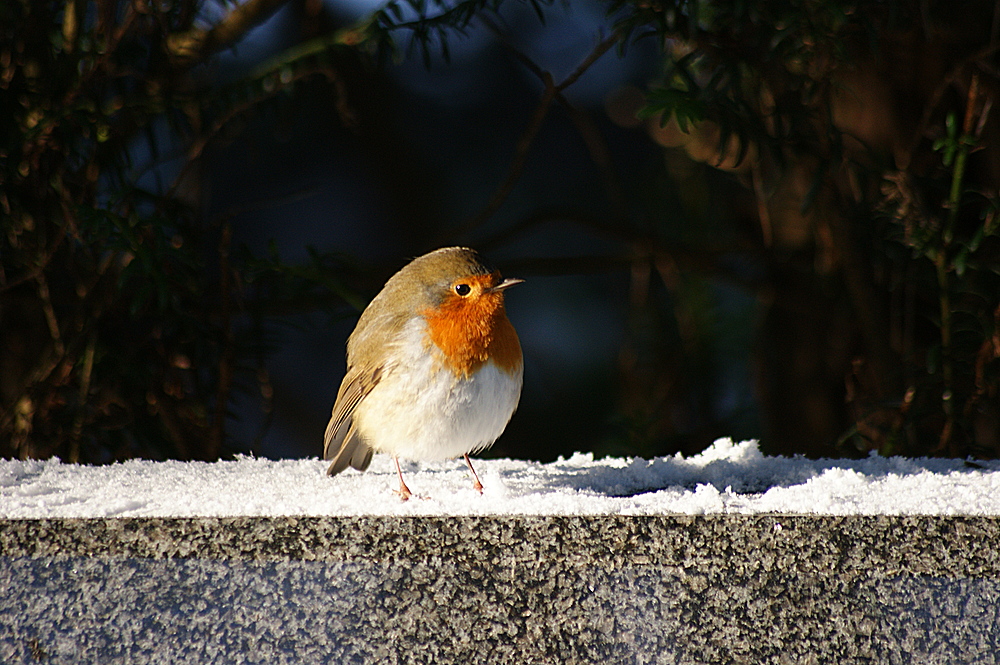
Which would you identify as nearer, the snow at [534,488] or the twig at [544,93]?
the snow at [534,488]

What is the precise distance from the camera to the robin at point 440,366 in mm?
1413

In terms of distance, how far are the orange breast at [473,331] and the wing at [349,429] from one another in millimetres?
165

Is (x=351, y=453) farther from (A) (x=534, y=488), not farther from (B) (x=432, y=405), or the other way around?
(A) (x=534, y=488)

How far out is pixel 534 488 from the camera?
1.23 metres

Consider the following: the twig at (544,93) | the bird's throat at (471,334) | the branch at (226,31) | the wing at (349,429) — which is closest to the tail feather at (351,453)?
the wing at (349,429)

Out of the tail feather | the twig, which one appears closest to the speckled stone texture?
the tail feather

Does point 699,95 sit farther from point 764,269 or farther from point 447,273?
point 764,269

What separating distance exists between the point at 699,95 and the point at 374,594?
3.66 ft

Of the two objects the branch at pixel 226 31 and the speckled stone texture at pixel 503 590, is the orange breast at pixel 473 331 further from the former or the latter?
the branch at pixel 226 31

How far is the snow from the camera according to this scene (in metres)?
1.05

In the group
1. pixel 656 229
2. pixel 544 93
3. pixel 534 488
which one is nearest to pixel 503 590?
pixel 534 488

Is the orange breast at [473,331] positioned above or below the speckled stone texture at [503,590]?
above

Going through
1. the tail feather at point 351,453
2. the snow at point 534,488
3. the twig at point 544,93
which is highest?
the twig at point 544,93

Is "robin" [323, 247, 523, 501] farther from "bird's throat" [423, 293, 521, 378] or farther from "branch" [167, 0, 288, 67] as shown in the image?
"branch" [167, 0, 288, 67]
